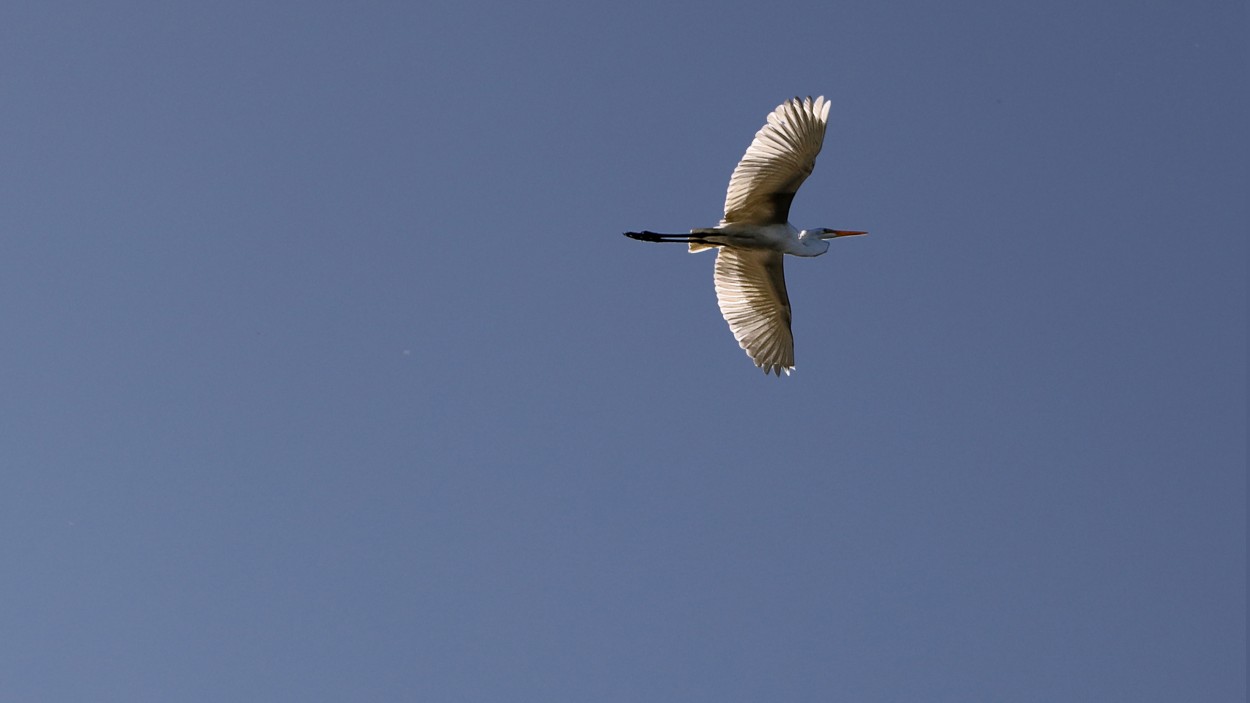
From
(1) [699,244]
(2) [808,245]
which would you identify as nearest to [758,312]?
(2) [808,245]

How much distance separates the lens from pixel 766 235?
19359mm

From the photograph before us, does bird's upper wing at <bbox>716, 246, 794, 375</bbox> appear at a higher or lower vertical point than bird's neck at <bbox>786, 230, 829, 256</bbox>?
lower

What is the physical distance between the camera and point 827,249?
65.2 ft

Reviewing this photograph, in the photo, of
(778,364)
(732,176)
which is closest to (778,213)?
(732,176)

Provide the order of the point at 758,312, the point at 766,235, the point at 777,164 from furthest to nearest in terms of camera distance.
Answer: the point at 758,312
the point at 766,235
the point at 777,164

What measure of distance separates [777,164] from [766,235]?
4.16ft

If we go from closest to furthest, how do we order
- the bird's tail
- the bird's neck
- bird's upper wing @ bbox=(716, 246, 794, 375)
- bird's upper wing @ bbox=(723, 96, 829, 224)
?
1. bird's upper wing @ bbox=(723, 96, 829, 224)
2. the bird's tail
3. the bird's neck
4. bird's upper wing @ bbox=(716, 246, 794, 375)

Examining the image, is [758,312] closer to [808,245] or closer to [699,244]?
[808,245]

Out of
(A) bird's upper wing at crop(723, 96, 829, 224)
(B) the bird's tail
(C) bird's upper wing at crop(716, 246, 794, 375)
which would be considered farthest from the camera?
(C) bird's upper wing at crop(716, 246, 794, 375)

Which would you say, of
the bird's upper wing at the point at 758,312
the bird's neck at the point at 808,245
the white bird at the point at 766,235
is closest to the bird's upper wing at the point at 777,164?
the white bird at the point at 766,235

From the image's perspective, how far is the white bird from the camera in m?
18.0

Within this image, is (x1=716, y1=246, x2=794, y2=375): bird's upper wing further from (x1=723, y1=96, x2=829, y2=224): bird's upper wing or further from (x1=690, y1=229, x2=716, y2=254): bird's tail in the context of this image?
(x1=723, y1=96, x2=829, y2=224): bird's upper wing

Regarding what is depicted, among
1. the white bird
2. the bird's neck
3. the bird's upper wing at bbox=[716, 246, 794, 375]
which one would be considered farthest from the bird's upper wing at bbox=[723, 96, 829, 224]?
the bird's upper wing at bbox=[716, 246, 794, 375]

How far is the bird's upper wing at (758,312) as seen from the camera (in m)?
20.3
